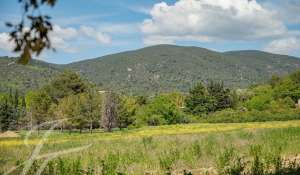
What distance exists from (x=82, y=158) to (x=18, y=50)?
47.0 ft

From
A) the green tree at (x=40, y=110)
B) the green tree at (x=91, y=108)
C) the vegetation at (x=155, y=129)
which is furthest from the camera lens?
the green tree at (x=40, y=110)

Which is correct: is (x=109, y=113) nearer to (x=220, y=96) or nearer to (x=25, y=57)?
(x=220, y=96)

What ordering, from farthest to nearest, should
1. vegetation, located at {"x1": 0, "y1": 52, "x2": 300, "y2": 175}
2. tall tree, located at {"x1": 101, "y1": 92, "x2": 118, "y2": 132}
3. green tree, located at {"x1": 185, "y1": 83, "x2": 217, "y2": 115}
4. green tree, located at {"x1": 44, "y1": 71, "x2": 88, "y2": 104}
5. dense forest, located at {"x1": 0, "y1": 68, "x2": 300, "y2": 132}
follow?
green tree, located at {"x1": 185, "y1": 83, "x2": 217, "y2": 115}, green tree, located at {"x1": 44, "y1": 71, "x2": 88, "y2": 104}, tall tree, located at {"x1": 101, "y1": 92, "x2": 118, "y2": 132}, dense forest, located at {"x1": 0, "y1": 68, "x2": 300, "y2": 132}, vegetation, located at {"x1": 0, "y1": 52, "x2": 300, "y2": 175}

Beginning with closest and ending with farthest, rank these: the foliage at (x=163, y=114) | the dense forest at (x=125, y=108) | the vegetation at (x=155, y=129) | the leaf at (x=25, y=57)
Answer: the leaf at (x=25, y=57), the vegetation at (x=155, y=129), the dense forest at (x=125, y=108), the foliage at (x=163, y=114)

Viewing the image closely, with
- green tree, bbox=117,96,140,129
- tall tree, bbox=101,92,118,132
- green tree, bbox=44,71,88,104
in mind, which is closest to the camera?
tall tree, bbox=101,92,118,132

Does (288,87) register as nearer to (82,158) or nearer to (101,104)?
(101,104)

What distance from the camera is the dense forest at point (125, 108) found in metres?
66.0

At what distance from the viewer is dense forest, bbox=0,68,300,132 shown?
66.0 m

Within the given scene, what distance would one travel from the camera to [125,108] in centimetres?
7625

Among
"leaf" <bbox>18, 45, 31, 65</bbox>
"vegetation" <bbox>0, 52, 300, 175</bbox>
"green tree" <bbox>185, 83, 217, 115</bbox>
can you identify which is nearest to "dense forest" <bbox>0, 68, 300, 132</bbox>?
"green tree" <bbox>185, 83, 217, 115</bbox>

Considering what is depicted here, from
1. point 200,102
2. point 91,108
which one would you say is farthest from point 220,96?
point 91,108

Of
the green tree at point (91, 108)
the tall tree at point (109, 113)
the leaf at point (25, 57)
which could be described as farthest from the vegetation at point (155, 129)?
the leaf at point (25, 57)

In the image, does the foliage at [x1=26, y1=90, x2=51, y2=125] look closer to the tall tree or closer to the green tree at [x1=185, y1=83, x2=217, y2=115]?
the tall tree

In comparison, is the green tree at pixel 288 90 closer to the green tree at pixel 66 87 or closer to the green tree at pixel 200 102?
the green tree at pixel 200 102
